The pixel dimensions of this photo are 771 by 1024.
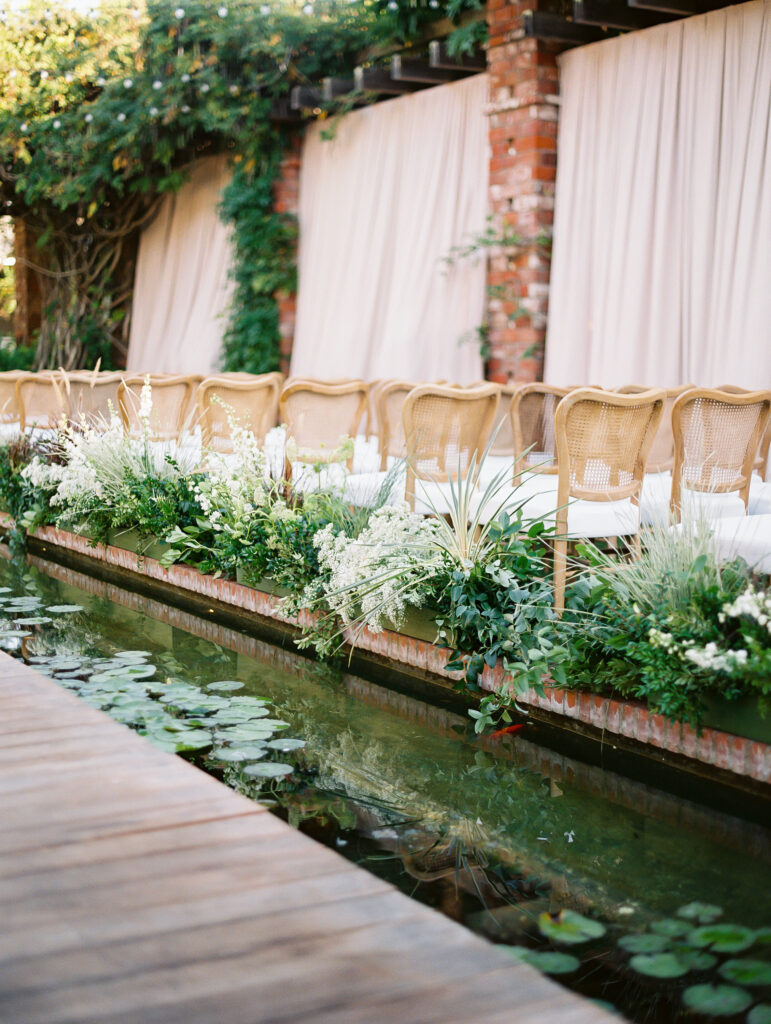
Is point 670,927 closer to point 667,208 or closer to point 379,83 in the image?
point 667,208

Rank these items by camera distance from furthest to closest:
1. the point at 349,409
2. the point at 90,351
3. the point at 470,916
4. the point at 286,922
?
the point at 90,351, the point at 349,409, the point at 470,916, the point at 286,922

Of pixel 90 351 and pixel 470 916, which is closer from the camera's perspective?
pixel 470 916

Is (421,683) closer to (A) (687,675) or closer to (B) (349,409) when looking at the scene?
(A) (687,675)

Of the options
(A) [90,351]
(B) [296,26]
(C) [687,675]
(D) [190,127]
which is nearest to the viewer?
(C) [687,675]

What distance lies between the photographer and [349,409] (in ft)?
17.0

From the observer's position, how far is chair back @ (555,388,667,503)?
3705 mm

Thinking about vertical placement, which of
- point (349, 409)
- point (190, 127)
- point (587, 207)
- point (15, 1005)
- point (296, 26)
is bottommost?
point (15, 1005)

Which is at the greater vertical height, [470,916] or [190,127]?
[190,127]

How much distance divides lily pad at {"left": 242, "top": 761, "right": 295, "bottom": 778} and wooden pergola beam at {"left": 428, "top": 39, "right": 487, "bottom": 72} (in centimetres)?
607

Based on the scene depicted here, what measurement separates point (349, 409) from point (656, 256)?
2.67 m

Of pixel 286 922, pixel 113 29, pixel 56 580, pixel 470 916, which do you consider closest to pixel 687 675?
pixel 470 916

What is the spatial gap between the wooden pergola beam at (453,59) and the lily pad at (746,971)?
692 centimetres

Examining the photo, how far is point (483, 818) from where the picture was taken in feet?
8.79

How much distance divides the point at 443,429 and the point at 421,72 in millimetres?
4747
